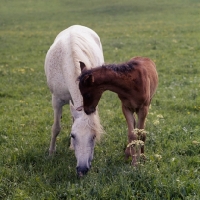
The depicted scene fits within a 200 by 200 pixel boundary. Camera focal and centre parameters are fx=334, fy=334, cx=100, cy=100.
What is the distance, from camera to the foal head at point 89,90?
3.90 metres

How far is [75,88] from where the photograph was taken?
15.2ft

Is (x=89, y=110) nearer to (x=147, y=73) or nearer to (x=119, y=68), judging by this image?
(x=119, y=68)

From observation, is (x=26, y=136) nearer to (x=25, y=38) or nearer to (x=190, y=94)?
(x=190, y=94)

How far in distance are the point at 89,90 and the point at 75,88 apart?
681 mm

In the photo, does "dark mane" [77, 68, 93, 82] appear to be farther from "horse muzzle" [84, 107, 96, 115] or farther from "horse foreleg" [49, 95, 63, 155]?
"horse foreleg" [49, 95, 63, 155]

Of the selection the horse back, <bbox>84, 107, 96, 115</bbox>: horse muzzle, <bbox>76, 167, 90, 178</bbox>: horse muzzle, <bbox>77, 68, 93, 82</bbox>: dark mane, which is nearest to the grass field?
<bbox>76, 167, 90, 178</bbox>: horse muzzle

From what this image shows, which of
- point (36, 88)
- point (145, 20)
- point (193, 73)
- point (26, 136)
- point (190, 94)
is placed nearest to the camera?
point (26, 136)

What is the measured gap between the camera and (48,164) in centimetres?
473

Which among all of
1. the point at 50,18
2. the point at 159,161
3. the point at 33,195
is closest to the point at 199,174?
the point at 159,161

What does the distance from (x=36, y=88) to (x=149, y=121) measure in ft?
13.7

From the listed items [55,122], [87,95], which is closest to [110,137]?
[55,122]

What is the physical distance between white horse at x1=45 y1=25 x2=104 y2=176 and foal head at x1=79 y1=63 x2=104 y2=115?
0.38 ft

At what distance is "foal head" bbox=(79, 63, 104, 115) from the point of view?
3897 mm

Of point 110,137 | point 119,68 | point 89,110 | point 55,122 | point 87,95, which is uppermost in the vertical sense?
point 119,68
